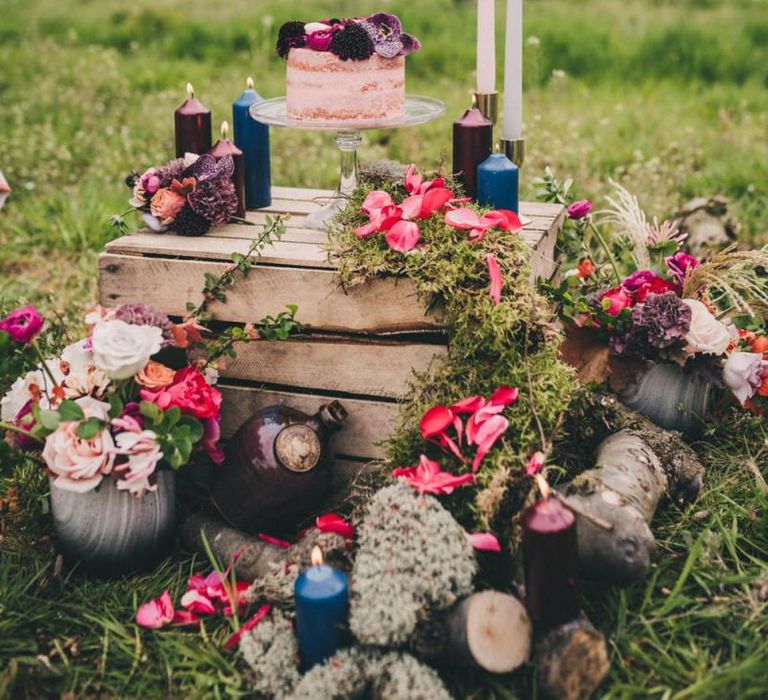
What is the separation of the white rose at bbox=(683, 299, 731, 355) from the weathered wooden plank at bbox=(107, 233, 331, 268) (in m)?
0.97

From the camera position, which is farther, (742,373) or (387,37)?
(742,373)

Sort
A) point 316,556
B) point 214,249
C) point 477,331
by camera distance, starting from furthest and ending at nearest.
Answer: point 214,249 → point 477,331 → point 316,556

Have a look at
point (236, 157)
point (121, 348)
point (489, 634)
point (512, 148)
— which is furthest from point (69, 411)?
point (512, 148)

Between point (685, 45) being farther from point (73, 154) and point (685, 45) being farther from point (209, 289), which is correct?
point (209, 289)

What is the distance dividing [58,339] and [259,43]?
4.00 metres

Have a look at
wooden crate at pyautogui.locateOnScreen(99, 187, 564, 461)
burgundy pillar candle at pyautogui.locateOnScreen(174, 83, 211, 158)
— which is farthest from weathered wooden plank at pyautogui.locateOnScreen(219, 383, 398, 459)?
burgundy pillar candle at pyautogui.locateOnScreen(174, 83, 211, 158)

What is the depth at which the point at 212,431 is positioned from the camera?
235cm

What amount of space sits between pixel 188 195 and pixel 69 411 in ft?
2.36

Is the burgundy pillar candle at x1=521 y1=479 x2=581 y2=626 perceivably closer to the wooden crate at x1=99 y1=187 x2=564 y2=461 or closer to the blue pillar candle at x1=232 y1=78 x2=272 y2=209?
the wooden crate at x1=99 y1=187 x2=564 y2=461

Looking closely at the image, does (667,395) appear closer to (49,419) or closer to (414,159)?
(49,419)

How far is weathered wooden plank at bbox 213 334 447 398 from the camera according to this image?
2.38 m

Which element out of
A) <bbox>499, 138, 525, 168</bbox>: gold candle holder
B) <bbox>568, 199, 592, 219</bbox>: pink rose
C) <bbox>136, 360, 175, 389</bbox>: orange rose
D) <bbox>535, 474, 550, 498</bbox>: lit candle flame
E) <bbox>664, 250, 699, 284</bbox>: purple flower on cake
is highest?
<bbox>499, 138, 525, 168</bbox>: gold candle holder

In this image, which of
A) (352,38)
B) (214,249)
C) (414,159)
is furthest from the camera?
(414,159)

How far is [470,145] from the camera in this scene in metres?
2.53
